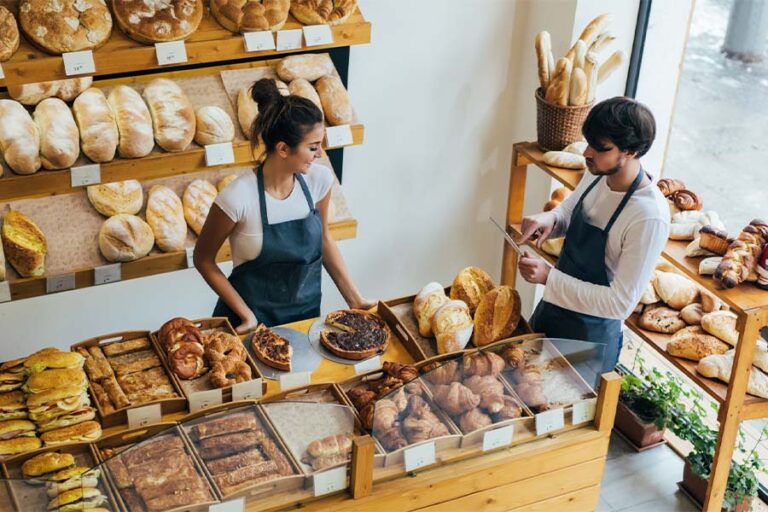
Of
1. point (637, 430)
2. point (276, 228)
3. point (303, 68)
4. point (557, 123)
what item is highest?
point (303, 68)

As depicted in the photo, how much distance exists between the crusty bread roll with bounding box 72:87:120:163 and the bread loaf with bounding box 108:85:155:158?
24 mm

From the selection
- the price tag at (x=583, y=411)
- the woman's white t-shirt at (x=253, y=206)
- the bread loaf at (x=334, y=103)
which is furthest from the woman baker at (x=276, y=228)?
the price tag at (x=583, y=411)

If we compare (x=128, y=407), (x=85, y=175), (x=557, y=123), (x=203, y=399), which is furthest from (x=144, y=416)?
(x=557, y=123)

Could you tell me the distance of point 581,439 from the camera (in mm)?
2771

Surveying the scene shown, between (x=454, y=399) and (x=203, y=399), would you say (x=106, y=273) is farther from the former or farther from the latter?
(x=454, y=399)

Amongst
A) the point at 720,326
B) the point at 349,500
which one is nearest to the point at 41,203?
the point at 349,500

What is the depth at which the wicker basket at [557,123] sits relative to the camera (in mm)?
3963

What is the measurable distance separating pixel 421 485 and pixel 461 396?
10.5 inches

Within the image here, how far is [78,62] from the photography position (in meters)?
2.91

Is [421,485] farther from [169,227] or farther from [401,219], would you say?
[401,219]

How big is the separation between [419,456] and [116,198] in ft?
5.28

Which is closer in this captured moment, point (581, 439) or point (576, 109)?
point (581, 439)

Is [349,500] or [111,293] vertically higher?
[349,500]

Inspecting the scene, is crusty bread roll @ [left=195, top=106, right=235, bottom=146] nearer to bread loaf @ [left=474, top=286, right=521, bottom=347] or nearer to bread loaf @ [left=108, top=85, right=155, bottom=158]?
bread loaf @ [left=108, top=85, right=155, bottom=158]
